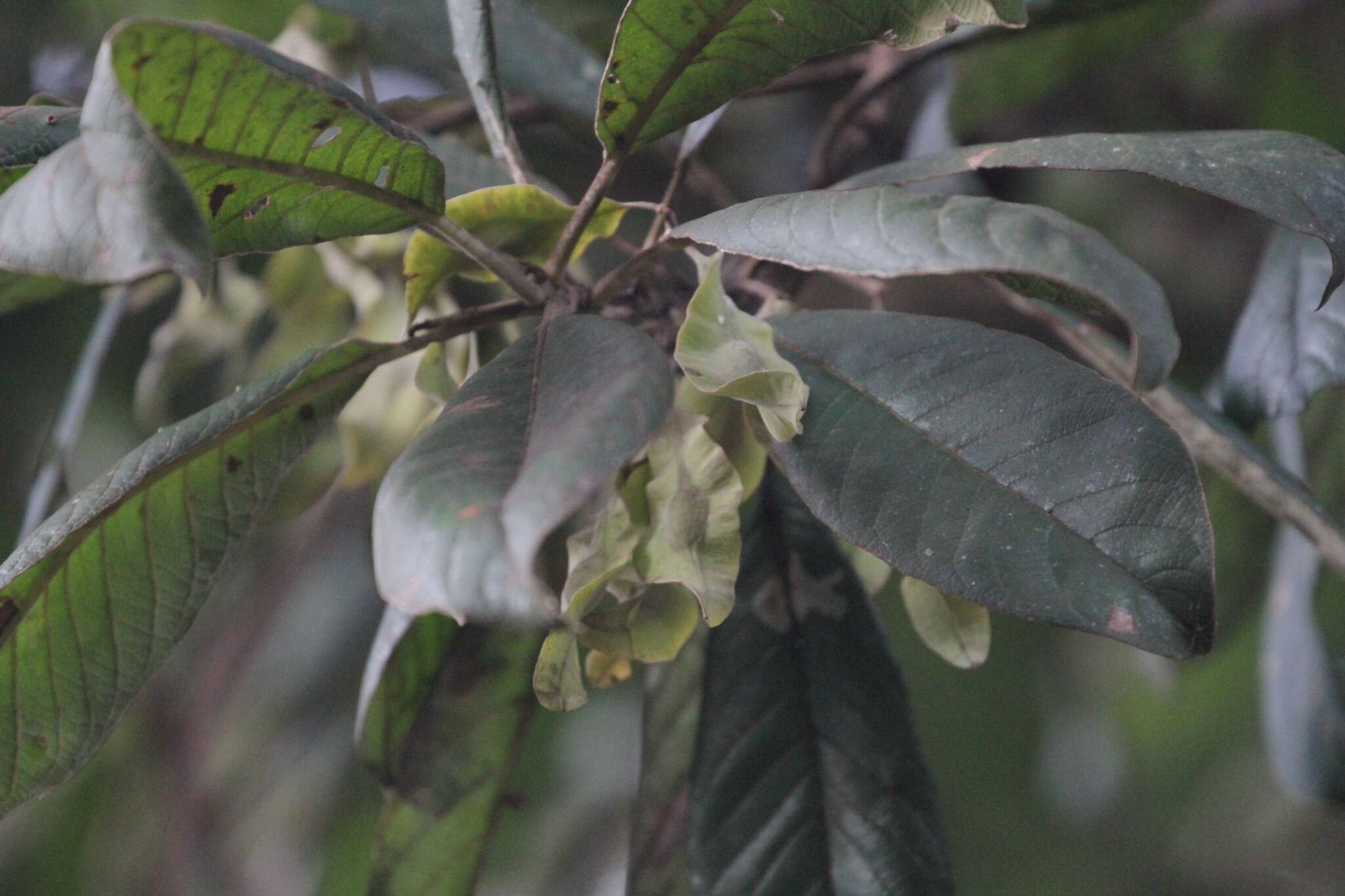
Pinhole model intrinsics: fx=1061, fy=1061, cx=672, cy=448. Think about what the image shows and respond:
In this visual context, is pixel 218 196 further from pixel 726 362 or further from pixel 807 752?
pixel 807 752

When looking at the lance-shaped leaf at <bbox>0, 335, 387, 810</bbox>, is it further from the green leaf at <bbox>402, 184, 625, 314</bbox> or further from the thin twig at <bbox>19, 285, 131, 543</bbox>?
the thin twig at <bbox>19, 285, 131, 543</bbox>

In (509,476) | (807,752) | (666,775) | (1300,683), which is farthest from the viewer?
(1300,683)

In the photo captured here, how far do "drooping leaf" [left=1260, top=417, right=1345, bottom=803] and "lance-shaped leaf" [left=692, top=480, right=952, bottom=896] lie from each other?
484 mm

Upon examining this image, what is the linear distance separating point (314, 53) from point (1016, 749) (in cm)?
137

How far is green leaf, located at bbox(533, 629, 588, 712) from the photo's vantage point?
1.45 feet

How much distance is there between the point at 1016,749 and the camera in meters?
1.64

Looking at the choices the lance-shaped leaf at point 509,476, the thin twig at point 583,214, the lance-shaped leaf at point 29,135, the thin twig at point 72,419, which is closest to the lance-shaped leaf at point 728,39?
the thin twig at point 583,214

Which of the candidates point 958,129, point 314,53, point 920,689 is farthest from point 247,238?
point 920,689

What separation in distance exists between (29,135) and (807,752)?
527 mm

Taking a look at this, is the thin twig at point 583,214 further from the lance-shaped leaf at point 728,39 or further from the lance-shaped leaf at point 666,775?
the lance-shaped leaf at point 666,775

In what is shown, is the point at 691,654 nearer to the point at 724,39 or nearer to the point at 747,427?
the point at 747,427

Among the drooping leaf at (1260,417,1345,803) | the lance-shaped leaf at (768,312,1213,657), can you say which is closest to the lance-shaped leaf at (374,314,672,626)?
the lance-shaped leaf at (768,312,1213,657)

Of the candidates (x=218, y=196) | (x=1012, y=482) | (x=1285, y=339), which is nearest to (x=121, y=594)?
(x=218, y=196)

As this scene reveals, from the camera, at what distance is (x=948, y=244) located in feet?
1.17
